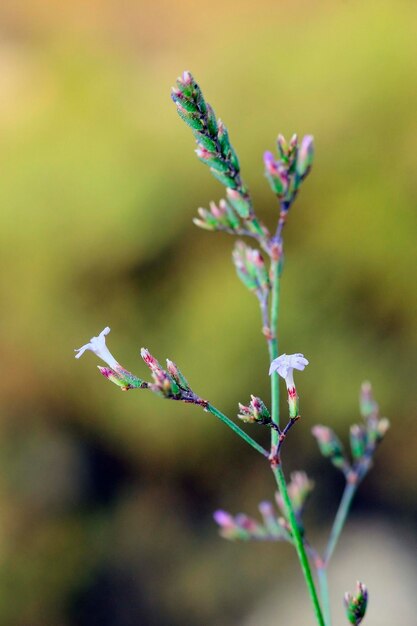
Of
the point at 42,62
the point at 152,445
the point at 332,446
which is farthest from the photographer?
the point at 42,62

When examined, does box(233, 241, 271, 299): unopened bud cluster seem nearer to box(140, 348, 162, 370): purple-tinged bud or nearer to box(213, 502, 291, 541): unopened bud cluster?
box(140, 348, 162, 370): purple-tinged bud

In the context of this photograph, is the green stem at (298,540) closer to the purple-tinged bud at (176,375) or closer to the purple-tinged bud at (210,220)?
the purple-tinged bud at (176,375)

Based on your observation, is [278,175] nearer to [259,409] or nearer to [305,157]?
[305,157]

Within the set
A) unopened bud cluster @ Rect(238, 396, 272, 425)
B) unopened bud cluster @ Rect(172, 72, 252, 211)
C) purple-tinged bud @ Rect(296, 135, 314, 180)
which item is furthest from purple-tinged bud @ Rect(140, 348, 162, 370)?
purple-tinged bud @ Rect(296, 135, 314, 180)

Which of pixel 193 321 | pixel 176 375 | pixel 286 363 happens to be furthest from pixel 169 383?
pixel 193 321

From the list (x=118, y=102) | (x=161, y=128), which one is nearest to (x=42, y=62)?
(x=118, y=102)

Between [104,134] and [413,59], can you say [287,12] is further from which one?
[104,134]
